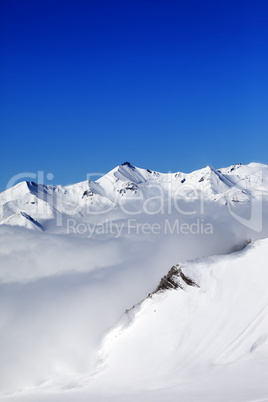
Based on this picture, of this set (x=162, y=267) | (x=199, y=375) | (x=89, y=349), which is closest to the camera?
(x=199, y=375)

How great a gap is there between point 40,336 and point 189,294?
53.0 metres

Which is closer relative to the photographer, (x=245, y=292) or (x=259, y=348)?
(x=259, y=348)

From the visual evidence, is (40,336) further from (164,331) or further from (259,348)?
(259,348)

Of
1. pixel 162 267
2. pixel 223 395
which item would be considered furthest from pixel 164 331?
pixel 162 267

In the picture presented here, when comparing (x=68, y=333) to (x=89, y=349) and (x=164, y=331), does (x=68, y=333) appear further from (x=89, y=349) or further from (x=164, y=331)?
(x=164, y=331)

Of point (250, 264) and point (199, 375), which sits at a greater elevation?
point (250, 264)

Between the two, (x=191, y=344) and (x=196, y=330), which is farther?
(x=196, y=330)

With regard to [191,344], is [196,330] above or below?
above

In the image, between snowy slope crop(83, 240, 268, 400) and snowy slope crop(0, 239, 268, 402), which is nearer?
snowy slope crop(0, 239, 268, 402)

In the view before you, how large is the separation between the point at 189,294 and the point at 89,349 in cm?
2743

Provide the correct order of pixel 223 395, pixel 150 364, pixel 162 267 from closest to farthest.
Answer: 1. pixel 223 395
2. pixel 150 364
3. pixel 162 267

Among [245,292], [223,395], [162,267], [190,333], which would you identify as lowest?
[223,395]

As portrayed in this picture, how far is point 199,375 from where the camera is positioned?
58.6 metres

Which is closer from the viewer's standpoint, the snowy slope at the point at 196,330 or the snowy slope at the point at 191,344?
the snowy slope at the point at 191,344
